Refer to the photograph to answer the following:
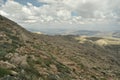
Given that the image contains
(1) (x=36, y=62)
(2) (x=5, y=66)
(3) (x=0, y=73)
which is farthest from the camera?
(1) (x=36, y=62)

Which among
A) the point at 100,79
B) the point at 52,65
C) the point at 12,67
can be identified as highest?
the point at 12,67

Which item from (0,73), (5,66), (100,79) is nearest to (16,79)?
(0,73)

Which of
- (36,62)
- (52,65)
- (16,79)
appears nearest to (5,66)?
(16,79)

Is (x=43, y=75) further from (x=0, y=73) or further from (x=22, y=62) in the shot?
(x=0, y=73)

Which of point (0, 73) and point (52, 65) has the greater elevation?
point (0, 73)

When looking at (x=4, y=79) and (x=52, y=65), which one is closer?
(x=4, y=79)

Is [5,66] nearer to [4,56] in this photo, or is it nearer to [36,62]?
[4,56]

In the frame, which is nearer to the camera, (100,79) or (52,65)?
(52,65)

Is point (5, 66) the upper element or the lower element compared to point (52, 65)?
upper

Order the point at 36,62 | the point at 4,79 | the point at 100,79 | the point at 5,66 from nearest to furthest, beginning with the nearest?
the point at 4,79, the point at 5,66, the point at 36,62, the point at 100,79
